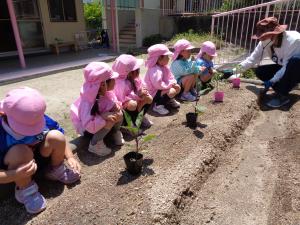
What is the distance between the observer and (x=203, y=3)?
12.4 meters

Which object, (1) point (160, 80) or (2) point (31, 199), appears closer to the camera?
(2) point (31, 199)

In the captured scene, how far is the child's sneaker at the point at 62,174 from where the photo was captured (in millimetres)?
2223

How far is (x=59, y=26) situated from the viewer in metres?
9.18

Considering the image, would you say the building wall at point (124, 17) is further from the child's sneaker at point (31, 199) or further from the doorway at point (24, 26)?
the child's sneaker at point (31, 199)

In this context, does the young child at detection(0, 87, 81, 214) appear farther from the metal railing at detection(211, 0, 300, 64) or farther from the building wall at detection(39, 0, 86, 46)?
the building wall at detection(39, 0, 86, 46)

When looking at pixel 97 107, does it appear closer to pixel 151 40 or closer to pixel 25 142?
pixel 25 142

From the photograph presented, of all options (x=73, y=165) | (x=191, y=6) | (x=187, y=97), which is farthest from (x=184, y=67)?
(x=191, y=6)

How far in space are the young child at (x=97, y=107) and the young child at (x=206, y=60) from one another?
201 cm

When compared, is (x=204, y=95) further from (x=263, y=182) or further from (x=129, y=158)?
(x=129, y=158)

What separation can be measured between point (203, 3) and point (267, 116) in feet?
32.4

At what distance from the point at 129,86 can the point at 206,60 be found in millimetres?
1807

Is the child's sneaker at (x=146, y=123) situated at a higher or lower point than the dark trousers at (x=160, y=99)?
lower

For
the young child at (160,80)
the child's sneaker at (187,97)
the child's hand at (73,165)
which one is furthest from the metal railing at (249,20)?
the child's hand at (73,165)

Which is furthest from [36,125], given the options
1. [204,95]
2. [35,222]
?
[204,95]
